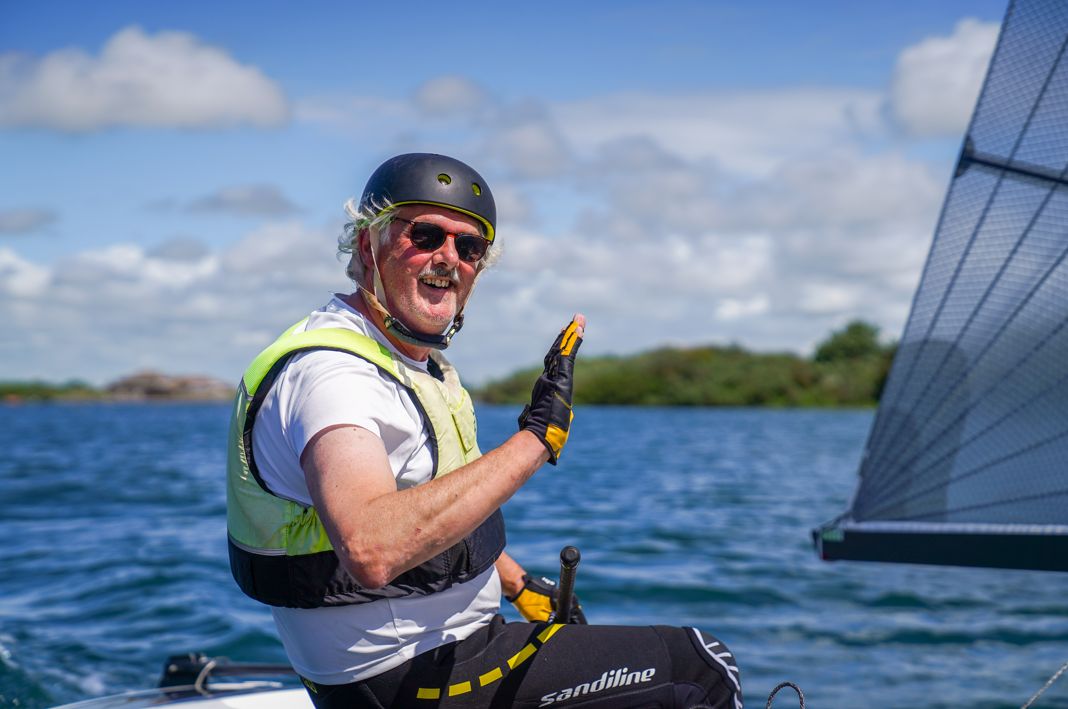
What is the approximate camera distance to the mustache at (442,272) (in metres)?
2.44

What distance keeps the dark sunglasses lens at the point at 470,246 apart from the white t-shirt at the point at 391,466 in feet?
0.97

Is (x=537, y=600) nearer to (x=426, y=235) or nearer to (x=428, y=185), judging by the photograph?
(x=426, y=235)

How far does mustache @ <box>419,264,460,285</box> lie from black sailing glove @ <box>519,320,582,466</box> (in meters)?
0.34

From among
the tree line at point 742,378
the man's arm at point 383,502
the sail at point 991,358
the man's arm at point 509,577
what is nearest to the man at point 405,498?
the man's arm at point 383,502

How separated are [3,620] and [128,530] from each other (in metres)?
4.95

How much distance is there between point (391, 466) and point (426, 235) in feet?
1.96

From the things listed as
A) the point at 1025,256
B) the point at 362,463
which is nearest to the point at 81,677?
the point at 362,463

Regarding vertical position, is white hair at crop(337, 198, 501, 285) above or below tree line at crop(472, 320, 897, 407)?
below

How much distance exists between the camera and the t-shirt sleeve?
6.64ft

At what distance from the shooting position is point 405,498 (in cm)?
194

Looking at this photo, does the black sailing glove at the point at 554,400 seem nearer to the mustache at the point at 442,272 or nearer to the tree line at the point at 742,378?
the mustache at the point at 442,272

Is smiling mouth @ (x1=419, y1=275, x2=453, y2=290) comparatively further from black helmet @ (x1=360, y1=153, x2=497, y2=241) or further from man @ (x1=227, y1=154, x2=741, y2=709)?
black helmet @ (x1=360, y1=153, x2=497, y2=241)

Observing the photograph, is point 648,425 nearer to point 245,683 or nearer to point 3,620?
point 3,620

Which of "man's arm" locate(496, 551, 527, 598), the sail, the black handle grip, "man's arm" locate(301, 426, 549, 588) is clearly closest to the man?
"man's arm" locate(301, 426, 549, 588)
